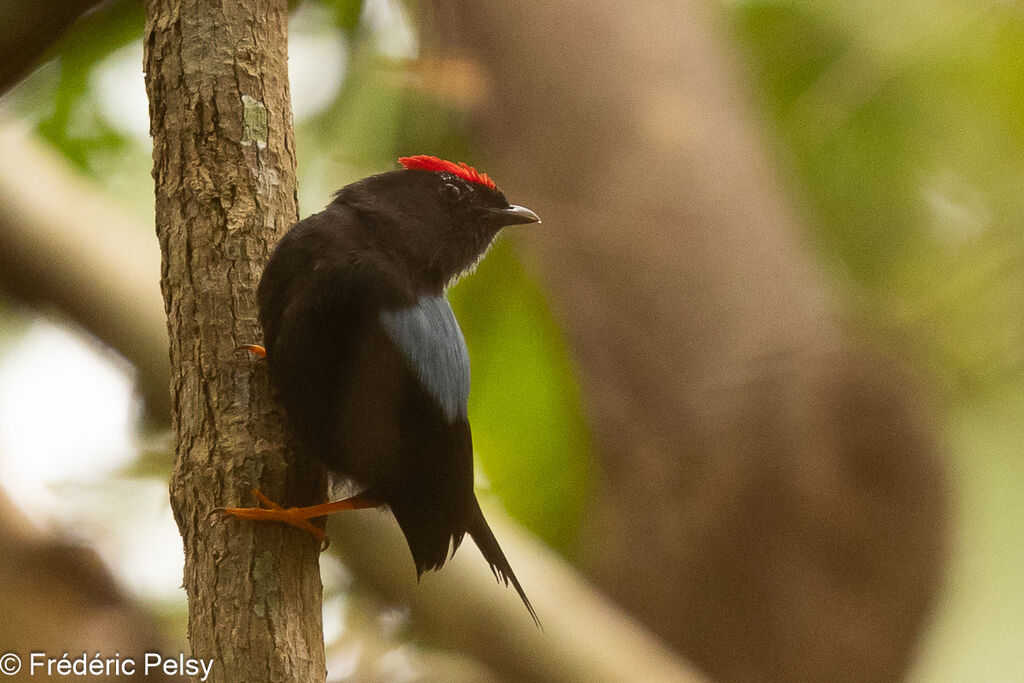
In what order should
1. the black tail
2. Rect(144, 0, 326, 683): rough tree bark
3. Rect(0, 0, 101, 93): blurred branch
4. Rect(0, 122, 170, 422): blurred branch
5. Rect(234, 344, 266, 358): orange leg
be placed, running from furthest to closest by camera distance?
Rect(0, 122, 170, 422): blurred branch, Rect(0, 0, 101, 93): blurred branch, the black tail, Rect(234, 344, 266, 358): orange leg, Rect(144, 0, 326, 683): rough tree bark

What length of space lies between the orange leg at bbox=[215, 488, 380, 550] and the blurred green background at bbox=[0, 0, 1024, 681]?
1.03 feet

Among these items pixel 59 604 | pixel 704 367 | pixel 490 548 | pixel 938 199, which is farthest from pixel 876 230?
pixel 59 604

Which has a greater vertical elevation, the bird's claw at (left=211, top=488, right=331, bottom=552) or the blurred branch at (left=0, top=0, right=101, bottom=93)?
the blurred branch at (left=0, top=0, right=101, bottom=93)

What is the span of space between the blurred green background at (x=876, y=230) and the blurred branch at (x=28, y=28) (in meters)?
0.60

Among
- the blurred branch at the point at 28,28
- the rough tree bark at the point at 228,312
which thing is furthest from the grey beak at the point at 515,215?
the blurred branch at the point at 28,28

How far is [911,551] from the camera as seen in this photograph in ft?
5.28

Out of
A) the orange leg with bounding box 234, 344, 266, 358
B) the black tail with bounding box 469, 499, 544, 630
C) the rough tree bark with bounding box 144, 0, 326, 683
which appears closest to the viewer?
the rough tree bark with bounding box 144, 0, 326, 683

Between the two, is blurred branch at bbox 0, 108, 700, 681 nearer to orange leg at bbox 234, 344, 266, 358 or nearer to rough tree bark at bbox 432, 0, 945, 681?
rough tree bark at bbox 432, 0, 945, 681

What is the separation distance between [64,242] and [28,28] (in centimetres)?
51

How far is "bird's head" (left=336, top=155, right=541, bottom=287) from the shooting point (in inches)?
63.9

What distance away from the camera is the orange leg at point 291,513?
142 cm

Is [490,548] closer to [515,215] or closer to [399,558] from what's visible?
[399,558]

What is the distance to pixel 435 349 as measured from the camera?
1479mm

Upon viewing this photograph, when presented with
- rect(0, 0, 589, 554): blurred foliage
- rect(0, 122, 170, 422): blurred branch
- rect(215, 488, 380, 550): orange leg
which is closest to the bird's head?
rect(0, 0, 589, 554): blurred foliage
